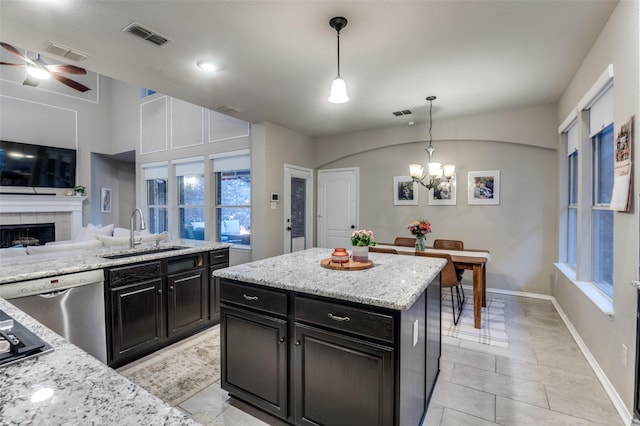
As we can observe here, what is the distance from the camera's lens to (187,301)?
313 centimetres

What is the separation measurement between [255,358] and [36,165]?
22.9ft

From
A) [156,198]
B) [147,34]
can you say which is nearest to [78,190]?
[156,198]

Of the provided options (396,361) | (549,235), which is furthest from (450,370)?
(549,235)

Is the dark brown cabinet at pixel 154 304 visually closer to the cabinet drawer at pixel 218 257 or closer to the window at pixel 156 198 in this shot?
the cabinet drawer at pixel 218 257

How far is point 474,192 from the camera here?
487 centimetres

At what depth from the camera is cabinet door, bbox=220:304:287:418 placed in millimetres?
1841

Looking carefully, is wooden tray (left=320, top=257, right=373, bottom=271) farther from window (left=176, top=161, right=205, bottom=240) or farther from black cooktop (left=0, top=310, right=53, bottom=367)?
window (left=176, top=161, right=205, bottom=240)

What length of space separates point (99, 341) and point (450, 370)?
9.43ft

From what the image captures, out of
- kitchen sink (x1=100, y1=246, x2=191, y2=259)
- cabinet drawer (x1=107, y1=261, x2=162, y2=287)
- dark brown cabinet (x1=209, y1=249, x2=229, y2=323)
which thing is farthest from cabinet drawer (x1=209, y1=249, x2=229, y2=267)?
cabinet drawer (x1=107, y1=261, x2=162, y2=287)

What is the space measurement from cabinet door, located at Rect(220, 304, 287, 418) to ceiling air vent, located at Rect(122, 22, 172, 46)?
2.23 m

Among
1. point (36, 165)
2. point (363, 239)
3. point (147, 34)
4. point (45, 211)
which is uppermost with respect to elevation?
point (147, 34)

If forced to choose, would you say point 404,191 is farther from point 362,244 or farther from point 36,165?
point 36,165

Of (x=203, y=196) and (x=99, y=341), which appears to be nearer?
(x=99, y=341)

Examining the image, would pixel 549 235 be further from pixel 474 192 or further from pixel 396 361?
pixel 396 361
